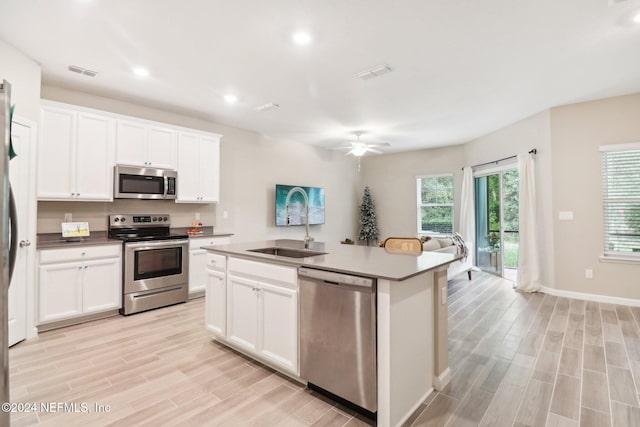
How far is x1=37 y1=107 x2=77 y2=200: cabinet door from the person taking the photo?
3.32m

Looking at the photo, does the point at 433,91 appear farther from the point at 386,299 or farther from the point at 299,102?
the point at 386,299

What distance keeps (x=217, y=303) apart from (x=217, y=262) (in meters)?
0.38

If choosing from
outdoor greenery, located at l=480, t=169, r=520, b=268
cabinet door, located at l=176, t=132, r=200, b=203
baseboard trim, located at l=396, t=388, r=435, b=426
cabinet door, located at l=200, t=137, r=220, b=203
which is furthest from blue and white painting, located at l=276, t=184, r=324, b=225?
baseboard trim, located at l=396, t=388, r=435, b=426

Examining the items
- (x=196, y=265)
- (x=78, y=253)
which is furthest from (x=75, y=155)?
(x=196, y=265)

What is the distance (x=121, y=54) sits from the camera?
2.97 meters

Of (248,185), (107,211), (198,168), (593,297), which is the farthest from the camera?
(248,185)

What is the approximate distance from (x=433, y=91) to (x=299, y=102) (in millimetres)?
1776

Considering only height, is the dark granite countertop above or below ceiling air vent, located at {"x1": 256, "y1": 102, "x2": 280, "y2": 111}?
below

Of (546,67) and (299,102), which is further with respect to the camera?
(299,102)

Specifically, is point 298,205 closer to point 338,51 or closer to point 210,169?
point 210,169

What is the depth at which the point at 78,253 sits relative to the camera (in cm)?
340

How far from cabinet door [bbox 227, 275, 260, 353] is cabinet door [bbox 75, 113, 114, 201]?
7.50ft

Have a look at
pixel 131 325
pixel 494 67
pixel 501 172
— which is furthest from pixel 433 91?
pixel 131 325

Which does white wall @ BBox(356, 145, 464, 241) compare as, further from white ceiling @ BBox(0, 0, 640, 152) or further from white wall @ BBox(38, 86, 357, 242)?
white ceiling @ BBox(0, 0, 640, 152)
